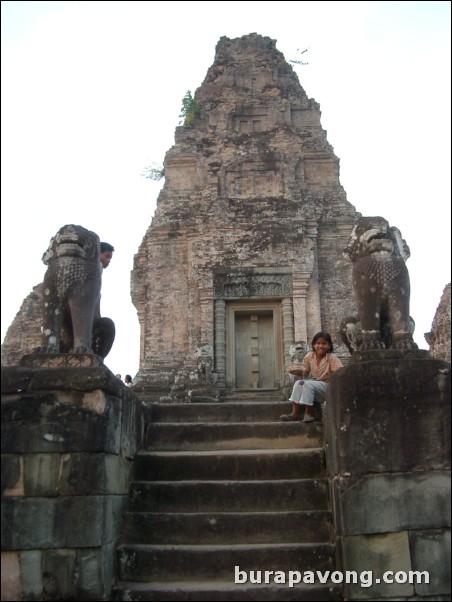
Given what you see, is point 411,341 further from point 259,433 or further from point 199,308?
point 199,308

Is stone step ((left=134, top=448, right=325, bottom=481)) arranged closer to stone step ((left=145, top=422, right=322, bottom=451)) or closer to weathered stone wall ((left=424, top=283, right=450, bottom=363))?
stone step ((left=145, top=422, right=322, bottom=451))

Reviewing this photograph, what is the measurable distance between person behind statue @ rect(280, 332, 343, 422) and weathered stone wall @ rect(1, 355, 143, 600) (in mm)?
A: 2145

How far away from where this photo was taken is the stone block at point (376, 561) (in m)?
4.15

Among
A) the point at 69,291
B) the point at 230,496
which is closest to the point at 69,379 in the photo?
the point at 69,291

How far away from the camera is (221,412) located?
22.4 ft

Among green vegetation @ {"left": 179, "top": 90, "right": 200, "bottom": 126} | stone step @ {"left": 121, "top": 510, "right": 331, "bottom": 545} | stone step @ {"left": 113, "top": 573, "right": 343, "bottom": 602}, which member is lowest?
stone step @ {"left": 113, "top": 573, "right": 343, "bottom": 602}

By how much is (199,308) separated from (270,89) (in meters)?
7.60

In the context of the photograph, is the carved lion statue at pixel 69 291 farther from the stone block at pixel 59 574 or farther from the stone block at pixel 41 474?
→ the stone block at pixel 59 574

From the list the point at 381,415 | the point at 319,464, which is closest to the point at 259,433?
the point at 319,464

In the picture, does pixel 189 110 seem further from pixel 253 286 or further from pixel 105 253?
pixel 105 253

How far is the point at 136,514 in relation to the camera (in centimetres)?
515

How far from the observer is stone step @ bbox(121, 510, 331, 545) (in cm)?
500

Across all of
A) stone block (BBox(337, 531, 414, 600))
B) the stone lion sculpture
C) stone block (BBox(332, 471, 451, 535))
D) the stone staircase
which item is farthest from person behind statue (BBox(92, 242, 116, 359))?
stone block (BBox(337, 531, 414, 600))

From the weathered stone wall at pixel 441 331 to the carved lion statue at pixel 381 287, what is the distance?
713 centimetres
